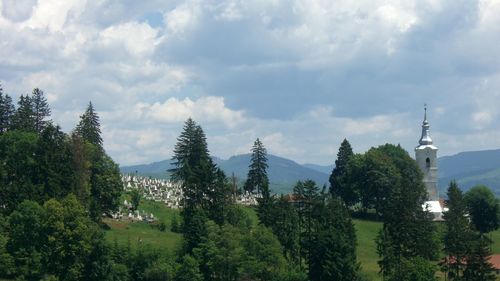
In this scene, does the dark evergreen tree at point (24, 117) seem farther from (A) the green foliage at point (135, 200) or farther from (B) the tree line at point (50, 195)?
(A) the green foliage at point (135, 200)

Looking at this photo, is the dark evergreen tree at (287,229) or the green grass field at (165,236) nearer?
the dark evergreen tree at (287,229)

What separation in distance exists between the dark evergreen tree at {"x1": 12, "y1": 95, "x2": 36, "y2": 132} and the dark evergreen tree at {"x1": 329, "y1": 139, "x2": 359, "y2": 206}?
3773 cm

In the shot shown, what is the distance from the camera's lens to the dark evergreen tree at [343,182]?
117 metres

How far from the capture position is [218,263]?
2987 inches

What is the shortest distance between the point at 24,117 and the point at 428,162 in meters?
55.8

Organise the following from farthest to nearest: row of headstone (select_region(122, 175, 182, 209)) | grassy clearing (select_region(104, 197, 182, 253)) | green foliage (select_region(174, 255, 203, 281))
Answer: row of headstone (select_region(122, 175, 182, 209)) → grassy clearing (select_region(104, 197, 182, 253)) → green foliage (select_region(174, 255, 203, 281))

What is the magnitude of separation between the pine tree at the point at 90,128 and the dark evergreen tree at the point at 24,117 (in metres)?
5.05

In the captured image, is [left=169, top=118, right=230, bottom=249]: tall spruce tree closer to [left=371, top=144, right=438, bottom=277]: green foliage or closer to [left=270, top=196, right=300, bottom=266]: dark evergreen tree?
[left=270, top=196, right=300, bottom=266]: dark evergreen tree

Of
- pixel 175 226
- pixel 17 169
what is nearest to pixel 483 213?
pixel 175 226

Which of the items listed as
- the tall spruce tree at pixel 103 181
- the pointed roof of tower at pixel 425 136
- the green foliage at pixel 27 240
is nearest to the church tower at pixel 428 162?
the pointed roof of tower at pixel 425 136

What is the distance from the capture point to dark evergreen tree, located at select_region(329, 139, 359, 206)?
117 m

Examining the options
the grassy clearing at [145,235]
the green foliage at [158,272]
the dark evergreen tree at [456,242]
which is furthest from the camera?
the grassy clearing at [145,235]

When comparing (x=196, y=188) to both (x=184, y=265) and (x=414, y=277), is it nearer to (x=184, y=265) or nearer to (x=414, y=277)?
(x=184, y=265)

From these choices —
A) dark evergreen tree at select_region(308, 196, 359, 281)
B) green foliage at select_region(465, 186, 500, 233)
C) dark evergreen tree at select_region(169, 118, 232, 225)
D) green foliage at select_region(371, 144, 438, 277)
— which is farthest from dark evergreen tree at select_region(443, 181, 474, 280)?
green foliage at select_region(465, 186, 500, 233)
